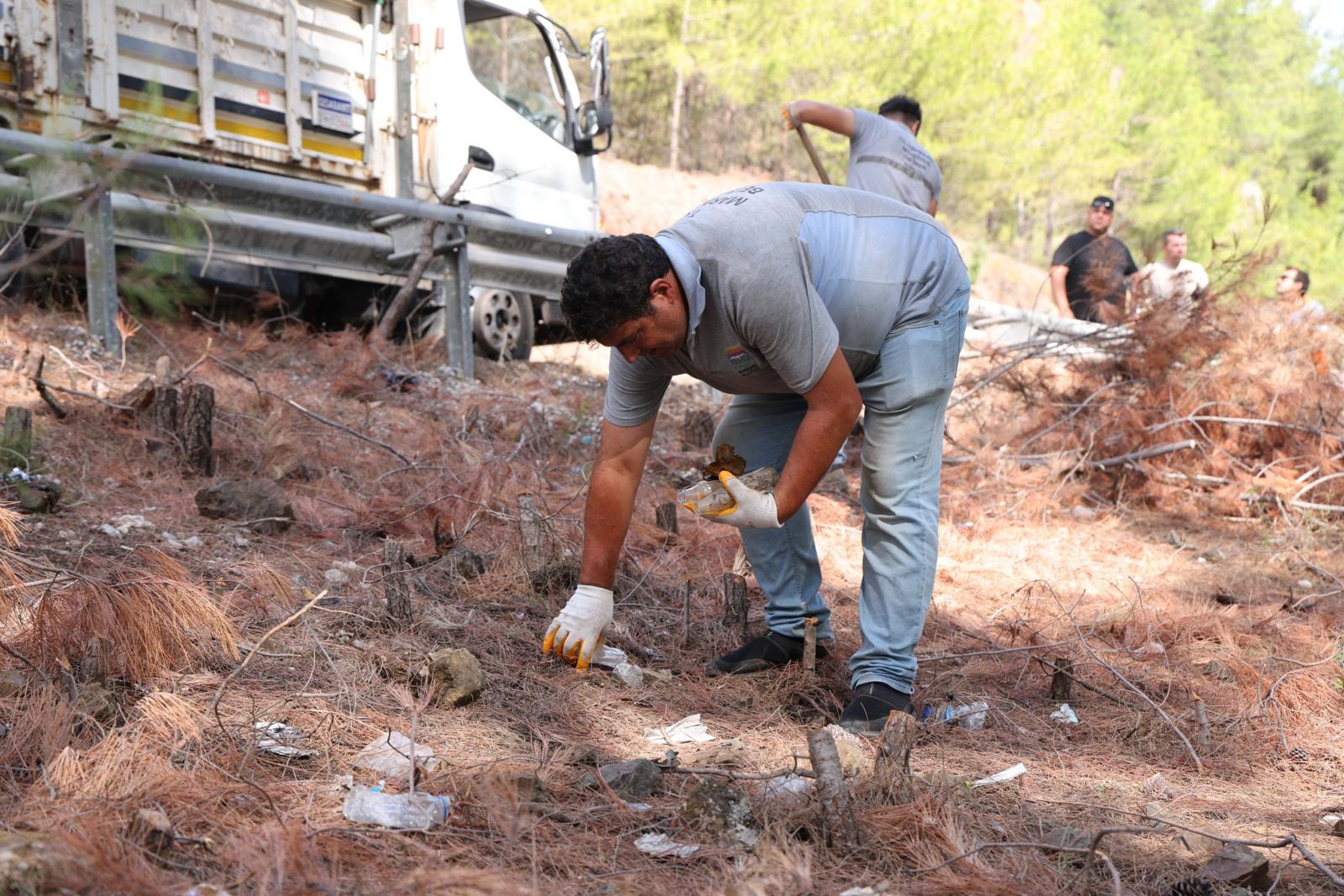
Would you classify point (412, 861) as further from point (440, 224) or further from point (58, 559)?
point (440, 224)

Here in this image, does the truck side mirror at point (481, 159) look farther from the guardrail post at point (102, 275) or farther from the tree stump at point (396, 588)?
the tree stump at point (396, 588)

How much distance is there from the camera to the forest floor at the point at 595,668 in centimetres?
204

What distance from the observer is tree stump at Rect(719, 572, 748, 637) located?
3504 millimetres

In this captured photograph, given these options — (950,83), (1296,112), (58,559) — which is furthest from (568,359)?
(1296,112)

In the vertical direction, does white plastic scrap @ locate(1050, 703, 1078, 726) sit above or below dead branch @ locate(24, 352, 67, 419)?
below

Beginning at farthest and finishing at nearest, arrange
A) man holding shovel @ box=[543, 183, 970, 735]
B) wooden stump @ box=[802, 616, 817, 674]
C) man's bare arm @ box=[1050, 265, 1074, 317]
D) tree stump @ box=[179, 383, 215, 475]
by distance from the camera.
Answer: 1. man's bare arm @ box=[1050, 265, 1074, 317]
2. tree stump @ box=[179, 383, 215, 475]
3. wooden stump @ box=[802, 616, 817, 674]
4. man holding shovel @ box=[543, 183, 970, 735]

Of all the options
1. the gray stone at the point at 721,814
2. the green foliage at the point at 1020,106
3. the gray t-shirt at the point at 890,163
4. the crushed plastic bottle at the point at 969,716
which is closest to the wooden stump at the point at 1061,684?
the crushed plastic bottle at the point at 969,716

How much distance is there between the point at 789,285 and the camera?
2.51m

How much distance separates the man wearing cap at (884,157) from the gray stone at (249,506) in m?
2.69

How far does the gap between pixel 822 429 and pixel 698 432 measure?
3.64m

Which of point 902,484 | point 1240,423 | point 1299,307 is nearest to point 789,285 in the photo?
point 902,484

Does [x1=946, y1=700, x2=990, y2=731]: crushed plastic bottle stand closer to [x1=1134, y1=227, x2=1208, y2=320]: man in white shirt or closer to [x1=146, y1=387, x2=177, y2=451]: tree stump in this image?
[x1=146, y1=387, x2=177, y2=451]: tree stump

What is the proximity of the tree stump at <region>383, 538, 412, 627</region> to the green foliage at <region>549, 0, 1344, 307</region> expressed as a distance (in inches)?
637

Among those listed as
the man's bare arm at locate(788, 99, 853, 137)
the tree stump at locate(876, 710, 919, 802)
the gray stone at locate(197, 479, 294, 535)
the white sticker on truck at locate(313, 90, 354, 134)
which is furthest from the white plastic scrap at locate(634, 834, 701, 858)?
the white sticker on truck at locate(313, 90, 354, 134)
